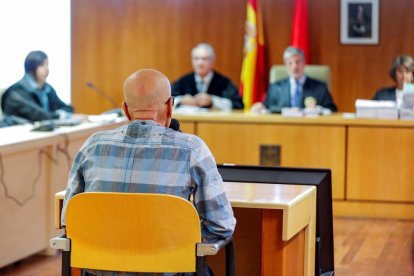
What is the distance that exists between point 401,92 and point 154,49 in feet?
9.75

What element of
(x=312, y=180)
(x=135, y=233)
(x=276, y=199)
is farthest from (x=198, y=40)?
(x=135, y=233)

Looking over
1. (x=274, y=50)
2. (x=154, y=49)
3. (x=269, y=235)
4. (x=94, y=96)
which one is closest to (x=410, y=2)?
(x=274, y=50)

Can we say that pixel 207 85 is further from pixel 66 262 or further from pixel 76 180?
pixel 66 262

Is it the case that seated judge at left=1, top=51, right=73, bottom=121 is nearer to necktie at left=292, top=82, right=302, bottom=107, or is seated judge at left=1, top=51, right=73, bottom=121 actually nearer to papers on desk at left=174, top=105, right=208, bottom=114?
papers on desk at left=174, top=105, right=208, bottom=114

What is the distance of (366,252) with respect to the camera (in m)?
5.74

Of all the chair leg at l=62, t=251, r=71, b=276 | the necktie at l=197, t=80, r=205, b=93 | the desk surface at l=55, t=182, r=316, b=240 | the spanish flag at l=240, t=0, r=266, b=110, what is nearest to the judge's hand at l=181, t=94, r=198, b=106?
the necktie at l=197, t=80, r=205, b=93

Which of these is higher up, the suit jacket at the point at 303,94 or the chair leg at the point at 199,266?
the suit jacket at the point at 303,94

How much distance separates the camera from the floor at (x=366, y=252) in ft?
17.0

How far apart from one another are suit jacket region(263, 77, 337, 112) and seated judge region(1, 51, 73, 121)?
179 cm

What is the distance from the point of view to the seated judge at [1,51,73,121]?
22.8 ft

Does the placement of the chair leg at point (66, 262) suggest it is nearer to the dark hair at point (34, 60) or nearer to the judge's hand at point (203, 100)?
the dark hair at point (34, 60)

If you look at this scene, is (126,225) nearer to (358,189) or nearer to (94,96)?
(358,189)

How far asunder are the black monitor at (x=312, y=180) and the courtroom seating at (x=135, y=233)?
0.85m

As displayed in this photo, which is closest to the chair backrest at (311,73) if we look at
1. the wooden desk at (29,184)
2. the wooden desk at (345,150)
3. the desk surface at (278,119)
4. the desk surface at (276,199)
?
the desk surface at (278,119)
